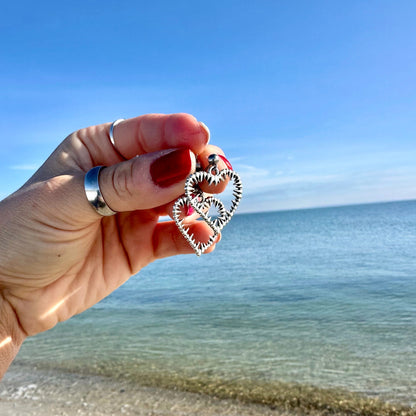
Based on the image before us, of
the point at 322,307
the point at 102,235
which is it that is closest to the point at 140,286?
the point at 322,307

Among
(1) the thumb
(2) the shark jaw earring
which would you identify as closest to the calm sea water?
(2) the shark jaw earring

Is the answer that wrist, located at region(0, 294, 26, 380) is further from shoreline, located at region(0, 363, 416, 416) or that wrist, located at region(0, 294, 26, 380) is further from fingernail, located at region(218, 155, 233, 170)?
shoreline, located at region(0, 363, 416, 416)

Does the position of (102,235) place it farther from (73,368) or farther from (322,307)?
(322,307)

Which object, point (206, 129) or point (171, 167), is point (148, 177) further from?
point (206, 129)

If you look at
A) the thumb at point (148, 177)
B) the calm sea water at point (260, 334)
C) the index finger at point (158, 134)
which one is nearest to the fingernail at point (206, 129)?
the index finger at point (158, 134)

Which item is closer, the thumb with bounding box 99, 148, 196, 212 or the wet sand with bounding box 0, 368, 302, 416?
the thumb with bounding box 99, 148, 196, 212

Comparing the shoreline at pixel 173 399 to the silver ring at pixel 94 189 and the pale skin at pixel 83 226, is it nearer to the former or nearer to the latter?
the pale skin at pixel 83 226
